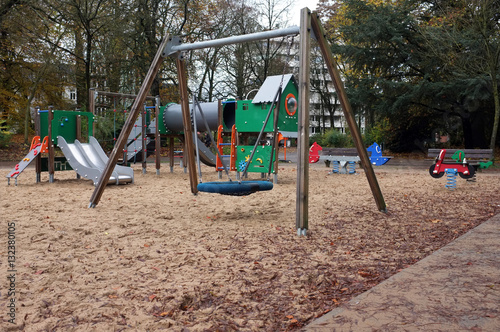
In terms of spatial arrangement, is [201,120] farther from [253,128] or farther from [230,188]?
[230,188]

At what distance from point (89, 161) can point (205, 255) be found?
6687 mm

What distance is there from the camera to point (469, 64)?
15625 mm

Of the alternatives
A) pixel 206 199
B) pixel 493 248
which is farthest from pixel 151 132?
pixel 493 248

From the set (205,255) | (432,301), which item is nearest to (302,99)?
(205,255)

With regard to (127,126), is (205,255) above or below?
below

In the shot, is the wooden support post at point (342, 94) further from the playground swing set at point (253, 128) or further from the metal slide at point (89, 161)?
the metal slide at point (89, 161)

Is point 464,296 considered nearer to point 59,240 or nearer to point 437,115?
point 59,240

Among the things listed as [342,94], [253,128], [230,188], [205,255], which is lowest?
[205,255]

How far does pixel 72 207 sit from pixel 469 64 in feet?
48.3

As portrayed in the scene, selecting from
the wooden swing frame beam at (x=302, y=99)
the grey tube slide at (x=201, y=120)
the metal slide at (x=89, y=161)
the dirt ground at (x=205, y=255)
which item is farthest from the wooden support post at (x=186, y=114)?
the grey tube slide at (x=201, y=120)

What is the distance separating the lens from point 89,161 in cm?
964

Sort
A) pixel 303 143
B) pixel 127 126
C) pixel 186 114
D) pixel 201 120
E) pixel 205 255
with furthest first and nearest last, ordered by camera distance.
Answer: pixel 201 120 → pixel 186 114 → pixel 127 126 → pixel 303 143 → pixel 205 255

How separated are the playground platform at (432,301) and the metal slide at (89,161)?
7.34 metres

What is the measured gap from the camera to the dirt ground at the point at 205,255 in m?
2.61
